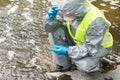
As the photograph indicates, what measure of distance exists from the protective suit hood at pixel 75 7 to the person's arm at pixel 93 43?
0.71 feet

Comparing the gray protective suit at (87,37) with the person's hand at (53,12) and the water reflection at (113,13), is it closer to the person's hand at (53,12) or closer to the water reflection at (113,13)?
the person's hand at (53,12)

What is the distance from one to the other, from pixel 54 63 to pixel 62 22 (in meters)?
0.67

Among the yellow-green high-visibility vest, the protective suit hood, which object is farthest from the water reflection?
the protective suit hood

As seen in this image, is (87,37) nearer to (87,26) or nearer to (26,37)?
(87,26)

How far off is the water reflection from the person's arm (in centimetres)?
123

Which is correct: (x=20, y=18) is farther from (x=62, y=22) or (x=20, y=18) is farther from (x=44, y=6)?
(x=62, y=22)

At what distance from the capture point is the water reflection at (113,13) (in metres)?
5.16

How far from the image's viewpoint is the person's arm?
360cm

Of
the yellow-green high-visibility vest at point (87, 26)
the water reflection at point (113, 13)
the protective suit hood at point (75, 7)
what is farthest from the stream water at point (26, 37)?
the protective suit hood at point (75, 7)

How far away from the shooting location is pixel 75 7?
3639 millimetres

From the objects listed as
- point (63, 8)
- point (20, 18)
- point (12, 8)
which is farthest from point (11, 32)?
point (63, 8)

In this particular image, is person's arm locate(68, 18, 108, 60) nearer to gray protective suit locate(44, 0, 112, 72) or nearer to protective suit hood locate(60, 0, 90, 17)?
gray protective suit locate(44, 0, 112, 72)

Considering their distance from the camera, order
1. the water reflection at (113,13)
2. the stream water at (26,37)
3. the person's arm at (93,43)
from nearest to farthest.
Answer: the person's arm at (93,43) → the stream water at (26,37) → the water reflection at (113,13)

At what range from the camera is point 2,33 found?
5.29 m
